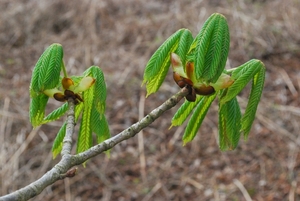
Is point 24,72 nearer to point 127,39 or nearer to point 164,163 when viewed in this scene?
point 127,39

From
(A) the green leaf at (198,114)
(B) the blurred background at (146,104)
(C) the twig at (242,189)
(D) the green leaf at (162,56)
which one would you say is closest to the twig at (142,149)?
(B) the blurred background at (146,104)

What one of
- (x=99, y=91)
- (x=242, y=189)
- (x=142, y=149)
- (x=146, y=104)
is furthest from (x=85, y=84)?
(x=146, y=104)

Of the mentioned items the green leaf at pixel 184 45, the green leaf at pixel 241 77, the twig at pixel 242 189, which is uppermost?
the green leaf at pixel 184 45

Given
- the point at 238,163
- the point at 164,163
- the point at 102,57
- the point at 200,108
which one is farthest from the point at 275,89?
the point at 200,108

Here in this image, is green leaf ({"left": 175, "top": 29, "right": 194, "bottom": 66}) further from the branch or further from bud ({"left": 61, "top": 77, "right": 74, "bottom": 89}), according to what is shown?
bud ({"left": 61, "top": 77, "right": 74, "bottom": 89})

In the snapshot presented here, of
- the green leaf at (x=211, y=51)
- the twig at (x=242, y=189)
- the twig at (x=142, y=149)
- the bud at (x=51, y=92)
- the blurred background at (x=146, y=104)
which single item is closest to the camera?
the green leaf at (x=211, y=51)

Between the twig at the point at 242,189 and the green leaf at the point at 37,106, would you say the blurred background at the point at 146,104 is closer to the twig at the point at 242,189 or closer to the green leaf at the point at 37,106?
the twig at the point at 242,189

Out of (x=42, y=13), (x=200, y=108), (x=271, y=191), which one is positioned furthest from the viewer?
(x=42, y=13)
